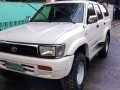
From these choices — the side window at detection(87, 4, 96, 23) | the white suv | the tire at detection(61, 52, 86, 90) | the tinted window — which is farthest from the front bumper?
the tinted window

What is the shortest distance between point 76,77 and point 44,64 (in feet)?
2.69

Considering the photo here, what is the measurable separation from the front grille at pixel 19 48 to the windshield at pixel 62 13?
1.51 meters

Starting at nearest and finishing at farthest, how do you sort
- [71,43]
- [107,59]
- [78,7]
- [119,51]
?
[71,43]
[78,7]
[107,59]
[119,51]

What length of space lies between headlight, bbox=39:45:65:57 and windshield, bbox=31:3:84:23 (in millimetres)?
1379

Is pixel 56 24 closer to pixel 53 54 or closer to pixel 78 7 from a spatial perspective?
pixel 78 7

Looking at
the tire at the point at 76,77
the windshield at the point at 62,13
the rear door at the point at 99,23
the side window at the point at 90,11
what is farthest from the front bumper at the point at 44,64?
the rear door at the point at 99,23

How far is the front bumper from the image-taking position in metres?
3.86

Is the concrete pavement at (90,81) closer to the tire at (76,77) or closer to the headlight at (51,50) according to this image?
the tire at (76,77)

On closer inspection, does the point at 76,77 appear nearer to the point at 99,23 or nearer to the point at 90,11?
the point at 90,11

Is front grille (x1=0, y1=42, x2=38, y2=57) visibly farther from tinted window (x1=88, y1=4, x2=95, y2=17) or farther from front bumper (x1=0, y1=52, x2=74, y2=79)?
tinted window (x1=88, y1=4, x2=95, y2=17)

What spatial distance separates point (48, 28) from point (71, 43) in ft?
2.47

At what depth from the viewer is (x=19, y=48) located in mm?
4137

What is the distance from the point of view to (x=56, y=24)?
513cm

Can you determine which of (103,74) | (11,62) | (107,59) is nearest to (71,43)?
(11,62)
